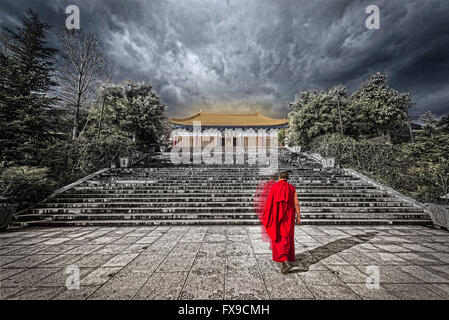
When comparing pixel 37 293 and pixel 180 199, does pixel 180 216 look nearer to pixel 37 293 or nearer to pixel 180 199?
pixel 180 199

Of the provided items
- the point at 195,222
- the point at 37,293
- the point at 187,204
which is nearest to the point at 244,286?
the point at 37,293

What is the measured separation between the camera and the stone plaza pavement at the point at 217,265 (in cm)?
195

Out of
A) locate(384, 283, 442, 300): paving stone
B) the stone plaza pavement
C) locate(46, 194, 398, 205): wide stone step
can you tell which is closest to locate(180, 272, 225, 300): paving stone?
the stone plaza pavement

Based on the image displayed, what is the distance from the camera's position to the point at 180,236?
3.79 m

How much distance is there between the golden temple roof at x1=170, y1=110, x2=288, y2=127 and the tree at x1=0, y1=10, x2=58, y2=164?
16467 mm

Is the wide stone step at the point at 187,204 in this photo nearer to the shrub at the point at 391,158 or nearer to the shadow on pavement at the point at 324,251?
the shadow on pavement at the point at 324,251

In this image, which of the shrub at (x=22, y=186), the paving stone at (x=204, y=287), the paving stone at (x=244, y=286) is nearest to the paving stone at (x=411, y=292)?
the paving stone at (x=244, y=286)

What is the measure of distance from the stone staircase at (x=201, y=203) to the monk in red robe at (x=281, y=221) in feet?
7.44

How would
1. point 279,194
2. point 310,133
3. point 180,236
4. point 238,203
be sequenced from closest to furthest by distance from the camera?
point 279,194, point 180,236, point 238,203, point 310,133

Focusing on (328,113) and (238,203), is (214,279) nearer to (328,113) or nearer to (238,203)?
(238,203)

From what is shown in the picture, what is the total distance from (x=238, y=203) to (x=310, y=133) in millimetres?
11444

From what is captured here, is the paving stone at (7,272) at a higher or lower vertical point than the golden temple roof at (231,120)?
lower
